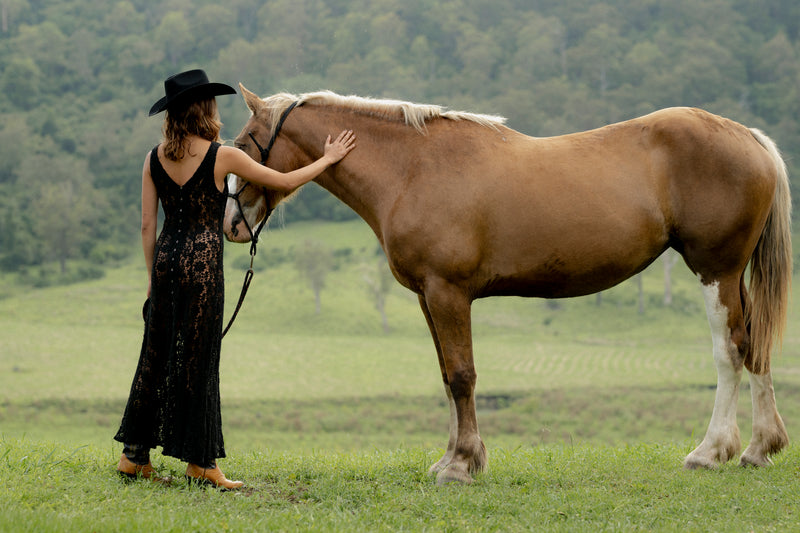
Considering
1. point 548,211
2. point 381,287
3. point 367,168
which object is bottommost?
point 381,287

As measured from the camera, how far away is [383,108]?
17.4 ft

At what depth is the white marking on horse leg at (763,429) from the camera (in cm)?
519

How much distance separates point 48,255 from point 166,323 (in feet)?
303

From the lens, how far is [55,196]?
9144cm

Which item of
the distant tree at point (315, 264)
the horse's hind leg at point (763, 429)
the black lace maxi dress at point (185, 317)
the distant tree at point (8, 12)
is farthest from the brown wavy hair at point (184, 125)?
the distant tree at point (8, 12)

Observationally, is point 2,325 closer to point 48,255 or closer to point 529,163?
point 48,255

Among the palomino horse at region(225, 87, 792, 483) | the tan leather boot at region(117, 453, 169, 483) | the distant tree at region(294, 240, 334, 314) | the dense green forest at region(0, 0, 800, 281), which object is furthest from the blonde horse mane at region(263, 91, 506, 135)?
the dense green forest at region(0, 0, 800, 281)

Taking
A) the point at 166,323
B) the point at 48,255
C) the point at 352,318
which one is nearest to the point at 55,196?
the point at 48,255

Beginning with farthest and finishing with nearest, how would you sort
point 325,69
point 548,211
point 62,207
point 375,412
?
1. point 325,69
2. point 62,207
3. point 375,412
4. point 548,211

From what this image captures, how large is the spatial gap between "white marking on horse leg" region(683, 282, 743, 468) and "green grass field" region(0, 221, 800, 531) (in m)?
0.16

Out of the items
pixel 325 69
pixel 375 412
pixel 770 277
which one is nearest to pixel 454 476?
pixel 770 277

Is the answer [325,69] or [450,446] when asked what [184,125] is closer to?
[450,446]

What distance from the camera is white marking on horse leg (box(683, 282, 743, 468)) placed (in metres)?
5.12

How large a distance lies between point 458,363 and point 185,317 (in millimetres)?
1820
